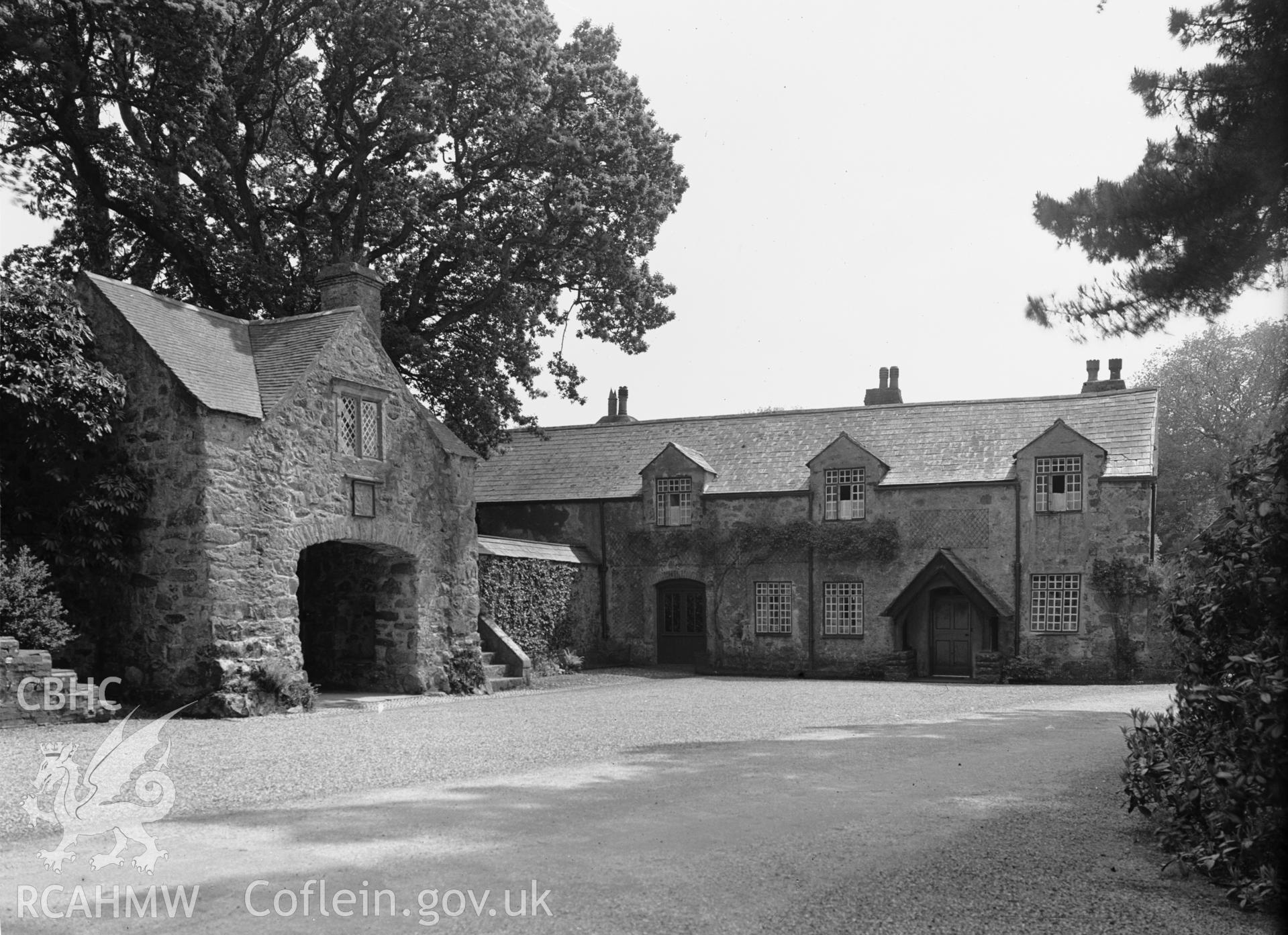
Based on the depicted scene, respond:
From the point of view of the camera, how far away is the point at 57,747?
38.9ft

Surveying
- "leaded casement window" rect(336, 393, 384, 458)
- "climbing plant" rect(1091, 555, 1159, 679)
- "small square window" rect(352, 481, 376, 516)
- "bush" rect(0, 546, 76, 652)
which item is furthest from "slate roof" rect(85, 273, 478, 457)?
"climbing plant" rect(1091, 555, 1159, 679)

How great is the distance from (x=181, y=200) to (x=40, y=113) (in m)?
3.16

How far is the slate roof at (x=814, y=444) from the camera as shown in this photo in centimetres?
2861

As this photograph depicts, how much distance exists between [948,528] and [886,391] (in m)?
7.85

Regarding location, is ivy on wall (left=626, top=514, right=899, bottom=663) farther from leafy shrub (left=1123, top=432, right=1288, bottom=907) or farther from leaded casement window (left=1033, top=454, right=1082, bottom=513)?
leafy shrub (left=1123, top=432, right=1288, bottom=907)

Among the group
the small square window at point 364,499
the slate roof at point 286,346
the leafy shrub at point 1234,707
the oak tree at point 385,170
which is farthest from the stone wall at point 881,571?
the leafy shrub at point 1234,707

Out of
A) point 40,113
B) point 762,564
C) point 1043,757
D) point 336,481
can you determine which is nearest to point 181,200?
point 40,113

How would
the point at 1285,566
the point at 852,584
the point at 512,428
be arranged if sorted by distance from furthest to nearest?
the point at 512,428 < the point at 852,584 < the point at 1285,566

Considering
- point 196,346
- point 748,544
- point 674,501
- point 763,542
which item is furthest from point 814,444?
point 196,346

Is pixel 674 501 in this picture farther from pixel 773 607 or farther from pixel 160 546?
pixel 160 546

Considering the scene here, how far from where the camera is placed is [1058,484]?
27.6 meters

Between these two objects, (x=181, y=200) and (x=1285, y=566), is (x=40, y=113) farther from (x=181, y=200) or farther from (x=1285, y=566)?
(x=1285, y=566)

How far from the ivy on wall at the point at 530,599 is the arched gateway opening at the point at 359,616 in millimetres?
3912

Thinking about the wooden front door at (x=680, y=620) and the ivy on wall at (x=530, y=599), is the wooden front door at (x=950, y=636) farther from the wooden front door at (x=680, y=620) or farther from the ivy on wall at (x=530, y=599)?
the ivy on wall at (x=530, y=599)
